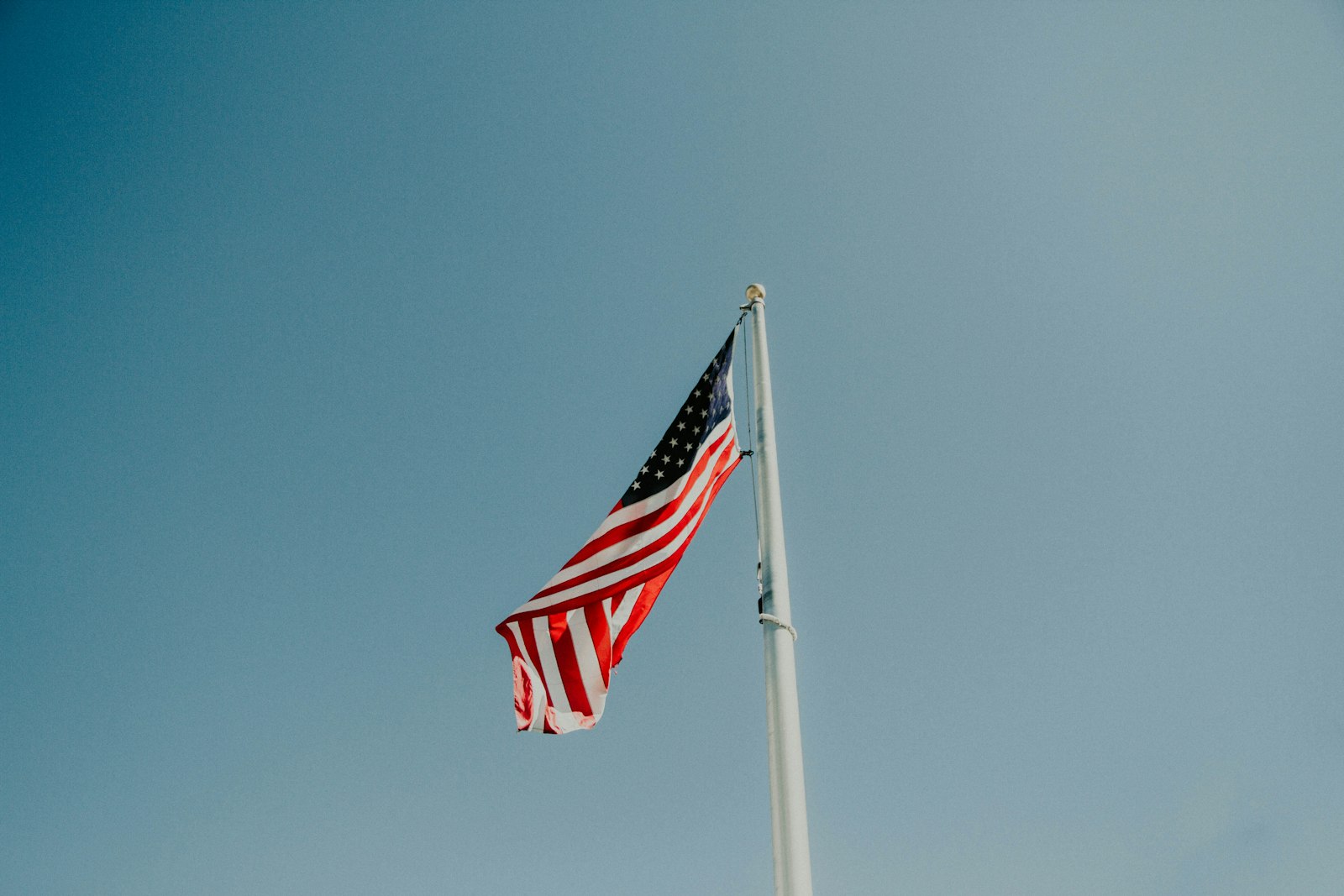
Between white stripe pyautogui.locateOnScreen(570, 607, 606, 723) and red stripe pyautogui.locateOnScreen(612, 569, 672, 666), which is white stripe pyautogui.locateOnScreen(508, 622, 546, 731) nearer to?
white stripe pyautogui.locateOnScreen(570, 607, 606, 723)

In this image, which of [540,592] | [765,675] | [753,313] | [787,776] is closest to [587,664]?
[540,592]

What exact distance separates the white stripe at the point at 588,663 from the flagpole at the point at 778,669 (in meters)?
1.75

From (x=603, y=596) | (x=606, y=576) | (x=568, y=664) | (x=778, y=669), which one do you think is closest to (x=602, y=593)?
(x=603, y=596)

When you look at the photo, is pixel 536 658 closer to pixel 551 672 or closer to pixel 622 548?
pixel 551 672

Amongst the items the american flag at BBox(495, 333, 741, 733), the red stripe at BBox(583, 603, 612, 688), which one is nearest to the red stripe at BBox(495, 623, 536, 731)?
the american flag at BBox(495, 333, 741, 733)

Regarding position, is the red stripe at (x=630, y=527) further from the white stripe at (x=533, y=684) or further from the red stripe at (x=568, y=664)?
the white stripe at (x=533, y=684)

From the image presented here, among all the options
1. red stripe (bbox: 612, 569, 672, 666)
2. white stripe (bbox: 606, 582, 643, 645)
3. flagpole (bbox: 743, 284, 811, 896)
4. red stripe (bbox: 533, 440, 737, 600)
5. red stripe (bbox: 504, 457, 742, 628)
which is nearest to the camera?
flagpole (bbox: 743, 284, 811, 896)

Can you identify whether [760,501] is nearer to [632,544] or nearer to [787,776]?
[632,544]

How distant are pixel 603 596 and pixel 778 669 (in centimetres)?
186

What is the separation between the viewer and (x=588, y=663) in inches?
331

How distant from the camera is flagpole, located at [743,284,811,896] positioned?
6.45 m

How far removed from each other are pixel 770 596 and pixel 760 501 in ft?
3.50

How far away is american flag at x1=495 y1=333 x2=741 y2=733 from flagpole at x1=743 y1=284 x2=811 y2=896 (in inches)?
25.6

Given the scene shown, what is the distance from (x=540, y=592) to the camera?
8469mm
